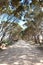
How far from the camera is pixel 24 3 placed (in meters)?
7.84

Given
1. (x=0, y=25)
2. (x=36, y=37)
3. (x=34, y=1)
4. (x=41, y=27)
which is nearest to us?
(x=34, y=1)

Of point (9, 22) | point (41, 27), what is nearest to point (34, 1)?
point (9, 22)

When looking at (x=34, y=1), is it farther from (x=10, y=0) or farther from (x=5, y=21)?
(x=5, y=21)

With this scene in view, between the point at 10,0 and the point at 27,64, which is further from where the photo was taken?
the point at 27,64

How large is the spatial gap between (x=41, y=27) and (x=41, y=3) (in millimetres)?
22632

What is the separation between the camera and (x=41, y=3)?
767cm

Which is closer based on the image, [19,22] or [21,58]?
[21,58]

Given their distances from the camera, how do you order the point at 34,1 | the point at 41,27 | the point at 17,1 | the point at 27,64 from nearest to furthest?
the point at 17,1, the point at 34,1, the point at 27,64, the point at 41,27

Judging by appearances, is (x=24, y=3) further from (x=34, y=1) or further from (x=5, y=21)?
(x=5, y=21)

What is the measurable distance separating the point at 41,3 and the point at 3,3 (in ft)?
5.32

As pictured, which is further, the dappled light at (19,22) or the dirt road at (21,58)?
the dirt road at (21,58)

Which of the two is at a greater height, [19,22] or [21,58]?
[19,22]

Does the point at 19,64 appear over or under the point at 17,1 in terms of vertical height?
under

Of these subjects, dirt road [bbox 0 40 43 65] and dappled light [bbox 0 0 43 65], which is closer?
dappled light [bbox 0 0 43 65]
